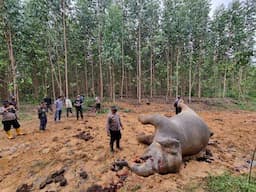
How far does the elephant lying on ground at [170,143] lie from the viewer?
4.73m

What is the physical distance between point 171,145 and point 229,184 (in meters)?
1.42

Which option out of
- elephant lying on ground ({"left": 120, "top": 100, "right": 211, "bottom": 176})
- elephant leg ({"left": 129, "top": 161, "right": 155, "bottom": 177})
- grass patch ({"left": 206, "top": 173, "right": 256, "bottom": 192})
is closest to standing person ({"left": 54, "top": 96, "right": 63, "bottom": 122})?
elephant lying on ground ({"left": 120, "top": 100, "right": 211, "bottom": 176})

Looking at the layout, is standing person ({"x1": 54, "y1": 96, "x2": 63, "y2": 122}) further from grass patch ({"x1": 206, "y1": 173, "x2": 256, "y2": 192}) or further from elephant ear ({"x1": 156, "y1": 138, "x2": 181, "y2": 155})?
grass patch ({"x1": 206, "y1": 173, "x2": 256, "y2": 192})

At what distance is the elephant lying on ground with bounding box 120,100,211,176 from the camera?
4734 millimetres

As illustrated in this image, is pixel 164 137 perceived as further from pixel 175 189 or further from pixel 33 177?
pixel 33 177

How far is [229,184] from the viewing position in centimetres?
423

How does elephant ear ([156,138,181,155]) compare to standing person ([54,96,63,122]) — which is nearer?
elephant ear ([156,138,181,155])

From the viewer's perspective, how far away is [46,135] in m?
8.12

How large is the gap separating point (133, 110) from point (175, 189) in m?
11.6

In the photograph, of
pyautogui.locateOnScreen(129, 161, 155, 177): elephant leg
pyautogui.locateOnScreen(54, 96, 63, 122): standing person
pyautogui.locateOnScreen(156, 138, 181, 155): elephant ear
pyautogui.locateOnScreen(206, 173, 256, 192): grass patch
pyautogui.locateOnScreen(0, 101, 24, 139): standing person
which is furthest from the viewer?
pyautogui.locateOnScreen(54, 96, 63, 122): standing person

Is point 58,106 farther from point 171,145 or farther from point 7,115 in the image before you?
point 171,145

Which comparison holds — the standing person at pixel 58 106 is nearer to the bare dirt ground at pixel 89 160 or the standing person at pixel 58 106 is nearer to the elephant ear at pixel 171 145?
the bare dirt ground at pixel 89 160

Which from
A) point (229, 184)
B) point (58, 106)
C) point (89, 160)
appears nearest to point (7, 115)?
point (58, 106)

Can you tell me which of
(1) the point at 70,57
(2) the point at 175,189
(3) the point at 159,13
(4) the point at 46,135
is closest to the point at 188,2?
(3) the point at 159,13
